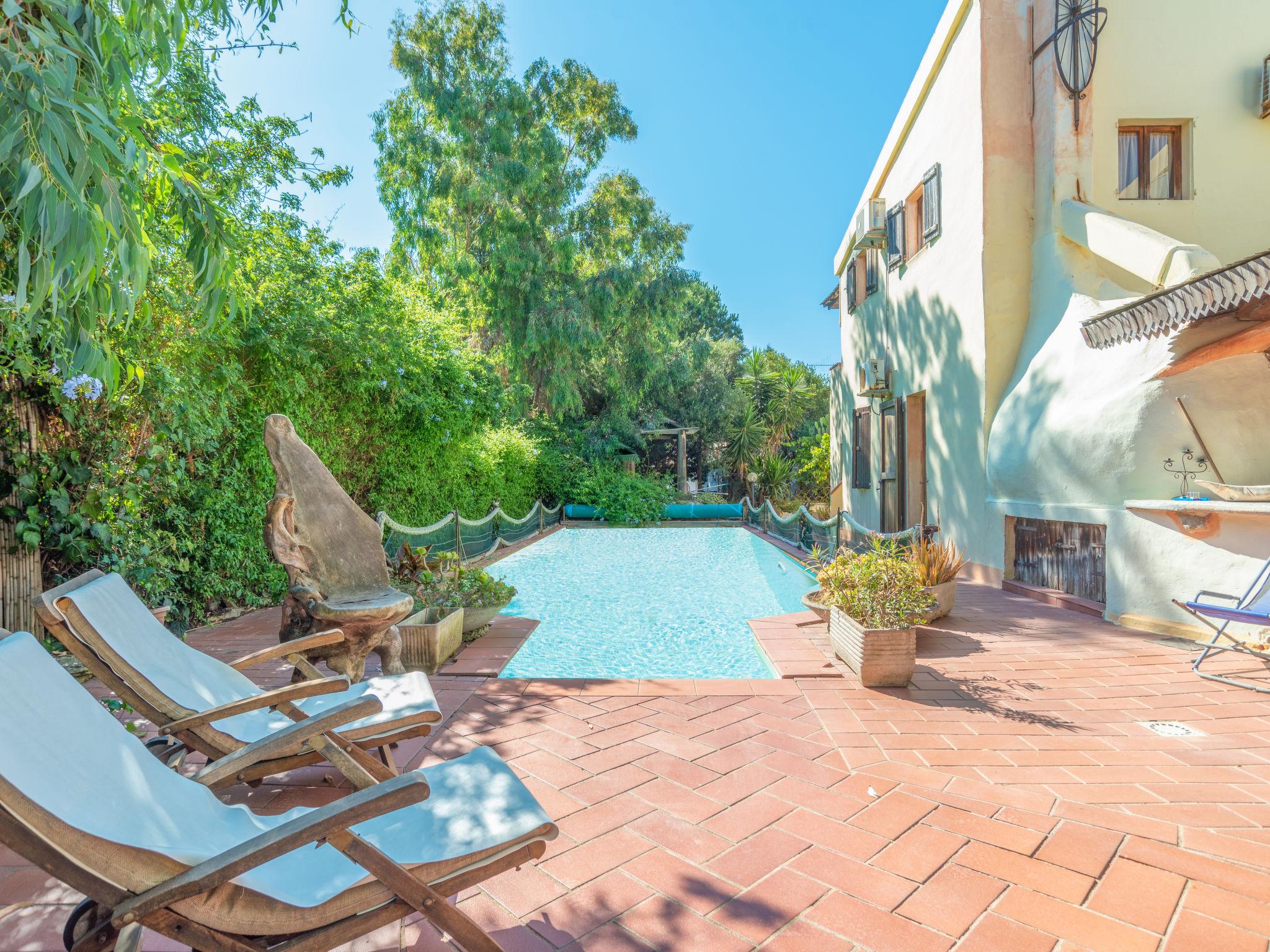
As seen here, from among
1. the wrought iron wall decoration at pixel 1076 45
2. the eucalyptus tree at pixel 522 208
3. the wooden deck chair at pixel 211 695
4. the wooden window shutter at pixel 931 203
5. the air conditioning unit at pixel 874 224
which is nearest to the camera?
the wooden deck chair at pixel 211 695

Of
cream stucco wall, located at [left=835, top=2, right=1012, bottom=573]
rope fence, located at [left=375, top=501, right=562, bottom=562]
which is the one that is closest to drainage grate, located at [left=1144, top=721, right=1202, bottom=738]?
cream stucco wall, located at [left=835, top=2, right=1012, bottom=573]

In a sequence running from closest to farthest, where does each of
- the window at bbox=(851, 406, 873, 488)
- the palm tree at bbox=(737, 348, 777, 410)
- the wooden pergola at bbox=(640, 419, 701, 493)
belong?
1. the window at bbox=(851, 406, 873, 488)
2. the wooden pergola at bbox=(640, 419, 701, 493)
3. the palm tree at bbox=(737, 348, 777, 410)

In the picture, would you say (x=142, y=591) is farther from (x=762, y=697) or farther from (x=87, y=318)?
(x=762, y=697)

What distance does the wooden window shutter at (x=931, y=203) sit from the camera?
28.8 ft

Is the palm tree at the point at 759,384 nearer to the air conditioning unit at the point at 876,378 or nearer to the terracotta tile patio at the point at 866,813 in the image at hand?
the air conditioning unit at the point at 876,378

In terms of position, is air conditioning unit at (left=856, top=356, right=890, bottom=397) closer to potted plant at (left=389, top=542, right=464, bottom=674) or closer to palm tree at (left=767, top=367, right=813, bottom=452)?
potted plant at (left=389, top=542, right=464, bottom=674)

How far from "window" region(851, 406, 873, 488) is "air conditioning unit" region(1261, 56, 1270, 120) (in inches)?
234

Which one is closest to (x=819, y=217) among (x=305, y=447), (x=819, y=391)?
(x=819, y=391)

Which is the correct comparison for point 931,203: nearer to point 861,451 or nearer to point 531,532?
point 861,451

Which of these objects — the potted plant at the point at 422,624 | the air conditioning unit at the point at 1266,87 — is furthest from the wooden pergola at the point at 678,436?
the potted plant at the point at 422,624

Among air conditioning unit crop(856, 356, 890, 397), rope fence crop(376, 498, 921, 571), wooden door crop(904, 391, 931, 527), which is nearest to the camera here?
rope fence crop(376, 498, 921, 571)

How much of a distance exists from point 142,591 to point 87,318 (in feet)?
8.98

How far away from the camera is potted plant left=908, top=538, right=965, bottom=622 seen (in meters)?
5.34

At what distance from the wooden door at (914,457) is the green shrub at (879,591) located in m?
5.97
